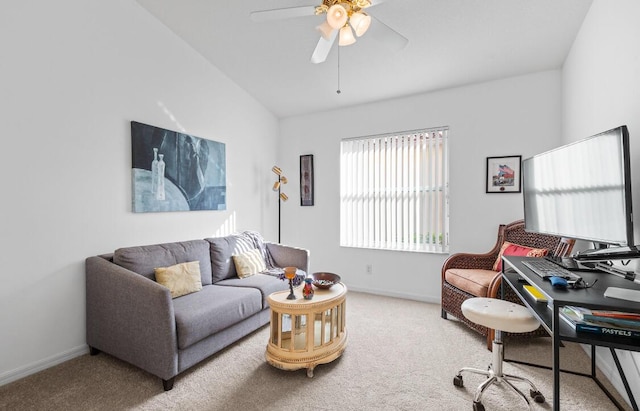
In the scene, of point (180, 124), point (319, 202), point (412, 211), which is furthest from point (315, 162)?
point (180, 124)

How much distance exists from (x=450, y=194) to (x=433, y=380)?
2.19 metres

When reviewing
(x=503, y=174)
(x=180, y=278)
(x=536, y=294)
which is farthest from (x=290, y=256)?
(x=503, y=174)

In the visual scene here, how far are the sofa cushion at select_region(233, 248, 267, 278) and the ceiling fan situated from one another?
2224 mm

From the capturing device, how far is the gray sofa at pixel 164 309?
6.61 ft

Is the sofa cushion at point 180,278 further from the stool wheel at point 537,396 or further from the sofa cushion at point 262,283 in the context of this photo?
the stool wheel at point 537,396

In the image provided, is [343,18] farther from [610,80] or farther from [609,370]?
[609,370]

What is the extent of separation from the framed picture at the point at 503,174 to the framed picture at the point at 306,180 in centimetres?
234

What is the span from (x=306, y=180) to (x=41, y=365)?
338 centimetres

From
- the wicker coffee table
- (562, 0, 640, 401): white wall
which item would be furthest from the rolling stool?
the wicker coffee table

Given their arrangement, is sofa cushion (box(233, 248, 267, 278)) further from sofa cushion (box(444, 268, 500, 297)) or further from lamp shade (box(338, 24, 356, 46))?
lamp shade (box(338, 24, 356, 46))

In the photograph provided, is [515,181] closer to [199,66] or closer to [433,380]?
[433,380]

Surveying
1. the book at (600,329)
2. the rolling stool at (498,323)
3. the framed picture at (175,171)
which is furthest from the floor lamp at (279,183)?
the book at (600,329)

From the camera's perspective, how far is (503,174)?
3.36 m

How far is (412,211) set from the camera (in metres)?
3.89
